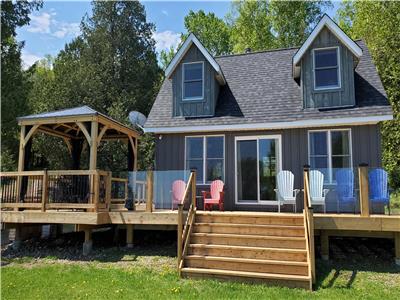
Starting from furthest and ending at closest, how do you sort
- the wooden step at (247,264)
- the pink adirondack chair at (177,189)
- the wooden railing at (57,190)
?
1. the pink adirondack chair at (177,189)
2. the wooden railing at (57,190)
3. the wooden step at (247,264)

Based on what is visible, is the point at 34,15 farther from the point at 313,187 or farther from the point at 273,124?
the point at 313,187

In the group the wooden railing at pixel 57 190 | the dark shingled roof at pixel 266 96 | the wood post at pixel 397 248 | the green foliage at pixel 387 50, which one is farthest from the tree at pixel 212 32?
the wood post at pixel 397 248

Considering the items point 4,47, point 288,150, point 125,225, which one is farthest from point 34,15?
point 288,150

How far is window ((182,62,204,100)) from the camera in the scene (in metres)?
12.2

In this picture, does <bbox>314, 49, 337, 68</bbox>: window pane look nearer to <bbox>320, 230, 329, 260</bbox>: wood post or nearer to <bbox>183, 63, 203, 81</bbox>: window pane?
<bbox>183, 63, 203, 81</bbox>: window pane

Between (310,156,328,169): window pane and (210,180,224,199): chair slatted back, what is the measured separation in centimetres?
268

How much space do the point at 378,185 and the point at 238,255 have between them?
11.7 ft

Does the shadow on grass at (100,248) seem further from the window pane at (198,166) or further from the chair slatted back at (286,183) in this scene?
the chair slatted back at (286,183)

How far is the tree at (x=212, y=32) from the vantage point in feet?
103

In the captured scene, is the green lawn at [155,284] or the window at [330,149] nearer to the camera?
the green lawn at [155,284]

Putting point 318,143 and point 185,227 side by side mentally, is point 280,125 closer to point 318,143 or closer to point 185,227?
→ point 318,143

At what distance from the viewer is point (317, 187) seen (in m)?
8.91

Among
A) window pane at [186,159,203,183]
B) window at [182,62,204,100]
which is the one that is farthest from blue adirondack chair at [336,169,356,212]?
window at [182,62,204,100]

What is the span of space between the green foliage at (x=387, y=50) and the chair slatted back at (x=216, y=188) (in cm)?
1205
